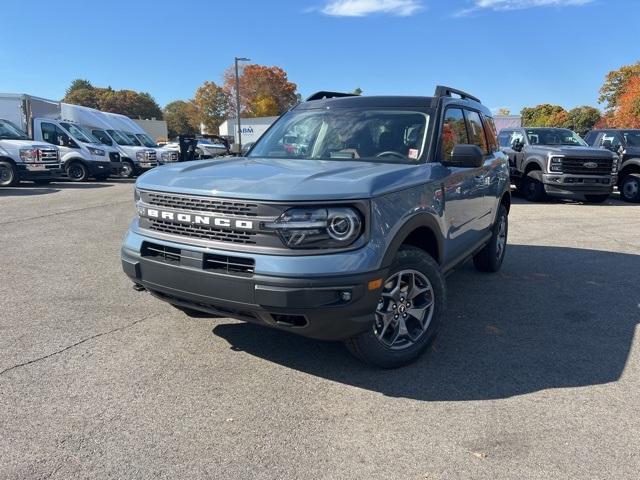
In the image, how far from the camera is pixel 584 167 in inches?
505

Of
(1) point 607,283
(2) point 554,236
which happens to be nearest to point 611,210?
(2) point 554,236

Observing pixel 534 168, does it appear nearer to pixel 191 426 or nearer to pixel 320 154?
pixel 320 154

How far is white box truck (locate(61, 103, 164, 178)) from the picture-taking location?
825 inches

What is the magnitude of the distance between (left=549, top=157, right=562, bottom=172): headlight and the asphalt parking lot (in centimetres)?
845

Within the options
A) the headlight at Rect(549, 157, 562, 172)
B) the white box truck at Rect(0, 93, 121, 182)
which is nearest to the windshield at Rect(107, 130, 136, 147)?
the white box truck at Rect(0, 93, 121, 182)

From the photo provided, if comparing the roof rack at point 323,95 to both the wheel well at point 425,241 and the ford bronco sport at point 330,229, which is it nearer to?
the ford bronco sport at point 330,229

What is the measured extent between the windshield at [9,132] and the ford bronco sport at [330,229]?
1503 centimetres

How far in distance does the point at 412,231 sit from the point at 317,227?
2.85 ft

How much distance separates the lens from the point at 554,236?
8.80m

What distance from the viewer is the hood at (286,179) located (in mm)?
2926

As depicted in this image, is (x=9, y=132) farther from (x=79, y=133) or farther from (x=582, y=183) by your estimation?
(x=582, y=183)

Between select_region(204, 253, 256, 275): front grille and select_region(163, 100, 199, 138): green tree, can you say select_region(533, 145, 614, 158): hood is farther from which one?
select_region(163, 100, 199, 138): green tree

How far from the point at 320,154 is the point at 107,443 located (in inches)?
102

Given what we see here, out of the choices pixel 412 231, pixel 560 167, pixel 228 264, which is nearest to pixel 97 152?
pixel 560 167
